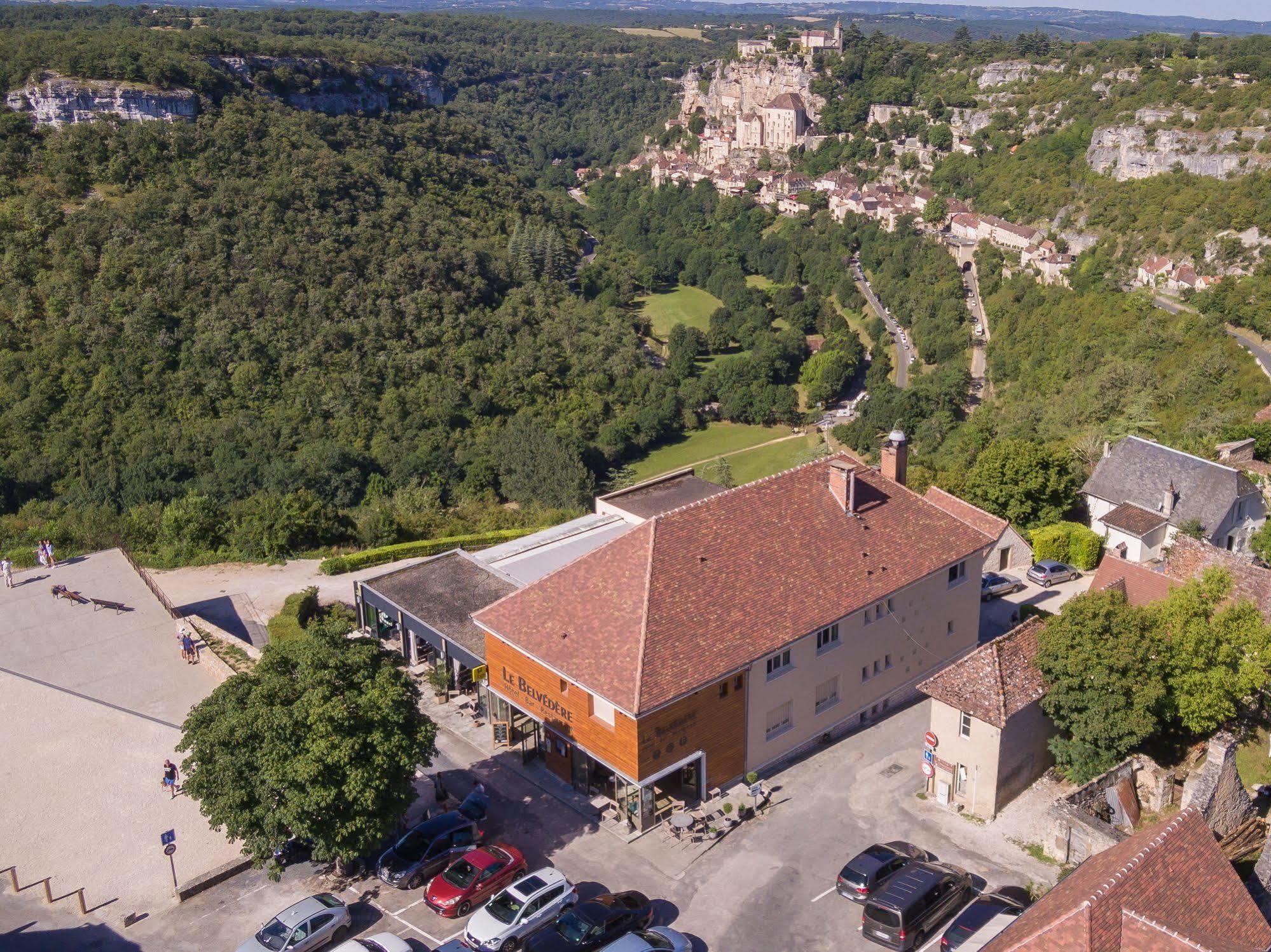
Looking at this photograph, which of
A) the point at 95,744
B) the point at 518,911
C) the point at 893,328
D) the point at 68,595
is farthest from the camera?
the point at 893,328

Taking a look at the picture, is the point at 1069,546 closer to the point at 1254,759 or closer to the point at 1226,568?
the point at 1226,568

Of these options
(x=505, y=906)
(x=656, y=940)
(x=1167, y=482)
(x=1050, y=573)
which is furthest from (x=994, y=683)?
(x=1167, y=482)

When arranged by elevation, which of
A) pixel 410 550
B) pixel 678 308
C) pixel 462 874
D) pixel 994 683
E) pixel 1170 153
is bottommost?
pixel 678 308

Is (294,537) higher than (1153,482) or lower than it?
lower

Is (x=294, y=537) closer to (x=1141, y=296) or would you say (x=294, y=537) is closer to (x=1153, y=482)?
(x=1153, y=482)

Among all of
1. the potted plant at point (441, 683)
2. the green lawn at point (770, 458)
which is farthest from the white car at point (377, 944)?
the green lawn at point (770, 458)

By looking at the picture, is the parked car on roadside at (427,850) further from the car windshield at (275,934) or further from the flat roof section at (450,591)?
the flat roof section at (450,591)

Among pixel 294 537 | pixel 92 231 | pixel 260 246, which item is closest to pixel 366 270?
pixel 260 246
